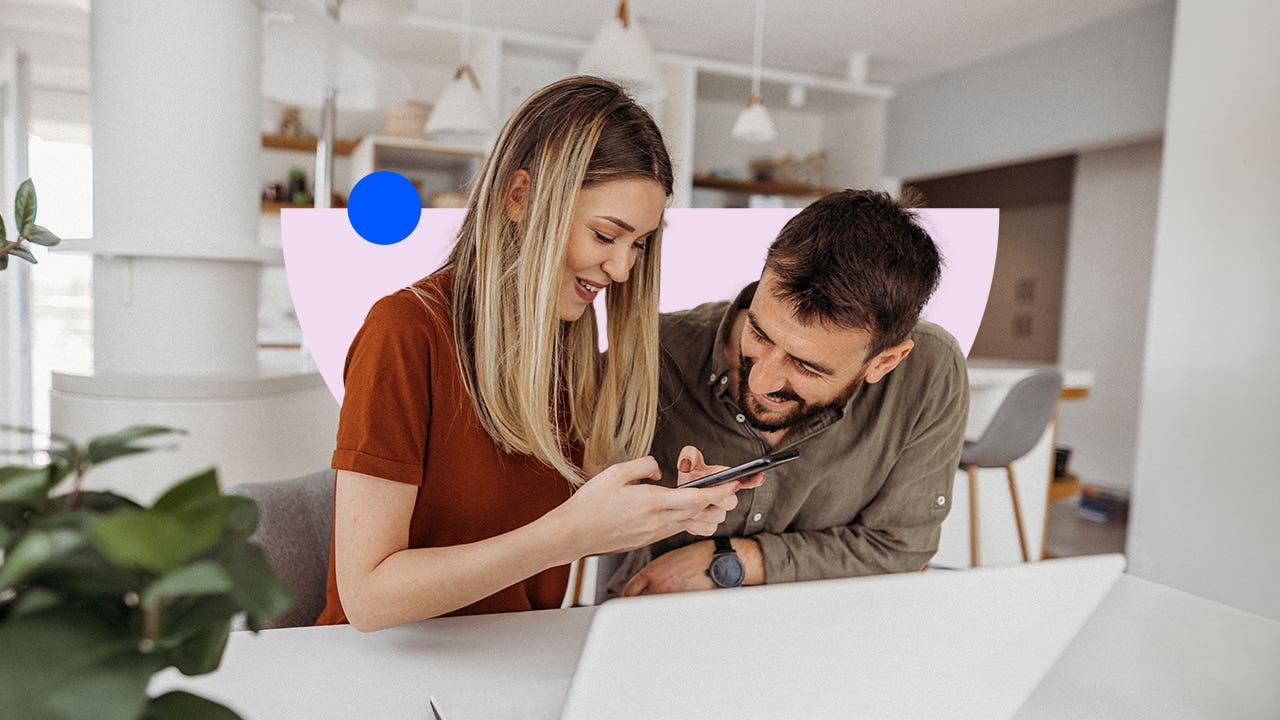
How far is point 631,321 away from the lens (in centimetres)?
115

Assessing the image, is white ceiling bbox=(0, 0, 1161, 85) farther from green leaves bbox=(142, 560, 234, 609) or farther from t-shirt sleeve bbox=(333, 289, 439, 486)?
green leaves bbox=(142, 560, 234, 609)

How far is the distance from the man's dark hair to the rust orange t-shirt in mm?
402

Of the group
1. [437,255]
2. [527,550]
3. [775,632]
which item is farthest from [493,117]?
[775,632]

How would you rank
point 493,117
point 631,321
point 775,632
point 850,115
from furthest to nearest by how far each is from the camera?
point 850,115
point 493,117
point 631,321
point 775,632

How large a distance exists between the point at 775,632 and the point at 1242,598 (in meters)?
2.95

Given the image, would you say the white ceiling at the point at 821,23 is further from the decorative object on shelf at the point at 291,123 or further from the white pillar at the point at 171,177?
the white pillar at the point at 171,177

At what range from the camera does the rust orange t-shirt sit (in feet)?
2.85

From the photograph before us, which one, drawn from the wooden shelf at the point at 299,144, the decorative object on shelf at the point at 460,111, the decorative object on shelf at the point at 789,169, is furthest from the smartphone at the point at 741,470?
the decorative object on shelf at the point at 789,169

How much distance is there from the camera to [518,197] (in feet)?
3.29

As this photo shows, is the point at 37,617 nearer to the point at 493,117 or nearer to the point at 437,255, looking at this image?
the point at 437,255

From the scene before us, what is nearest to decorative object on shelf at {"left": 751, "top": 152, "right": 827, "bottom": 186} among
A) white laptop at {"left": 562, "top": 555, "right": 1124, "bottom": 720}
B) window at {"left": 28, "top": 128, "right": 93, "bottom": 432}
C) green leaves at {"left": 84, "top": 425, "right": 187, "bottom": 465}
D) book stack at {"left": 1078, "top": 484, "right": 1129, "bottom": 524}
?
book stack at {"left": 1078, "top": 484, "right": 1129, "bottom": 524}

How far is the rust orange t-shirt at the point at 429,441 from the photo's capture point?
870 mm

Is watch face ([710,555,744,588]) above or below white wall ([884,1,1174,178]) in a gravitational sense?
below

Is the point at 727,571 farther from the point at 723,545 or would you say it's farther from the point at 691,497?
the point at 691,497
